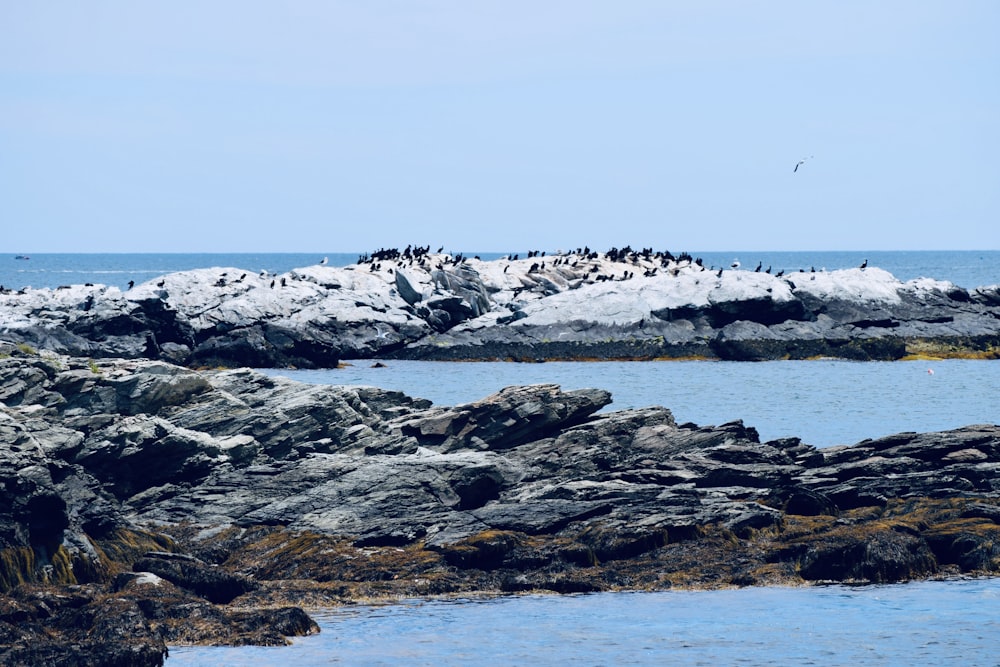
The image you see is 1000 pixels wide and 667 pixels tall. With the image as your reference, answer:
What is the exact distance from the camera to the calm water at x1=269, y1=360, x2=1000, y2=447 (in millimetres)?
52125

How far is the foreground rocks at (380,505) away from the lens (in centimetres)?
2375

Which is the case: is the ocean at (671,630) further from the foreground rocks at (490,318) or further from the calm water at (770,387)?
the foreground rocks at (490,318)

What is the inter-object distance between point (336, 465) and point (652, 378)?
3911 centimetres

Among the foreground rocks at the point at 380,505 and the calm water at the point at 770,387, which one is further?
the calm water at the point at 770,387

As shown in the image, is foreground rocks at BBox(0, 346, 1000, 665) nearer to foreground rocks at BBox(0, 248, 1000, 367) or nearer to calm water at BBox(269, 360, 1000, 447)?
calm water at BBox(269, 360, 1000, 447)

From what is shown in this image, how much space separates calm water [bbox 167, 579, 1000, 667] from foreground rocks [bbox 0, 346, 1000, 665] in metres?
0.74

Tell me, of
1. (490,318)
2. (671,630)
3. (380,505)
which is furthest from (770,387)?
(671,630)

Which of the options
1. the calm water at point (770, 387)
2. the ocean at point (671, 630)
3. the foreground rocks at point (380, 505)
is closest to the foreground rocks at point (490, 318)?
the calm water at point (770, 387)

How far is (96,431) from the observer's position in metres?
29.7

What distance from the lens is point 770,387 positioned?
64.7 meters

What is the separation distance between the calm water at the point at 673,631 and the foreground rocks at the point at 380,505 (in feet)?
2.44

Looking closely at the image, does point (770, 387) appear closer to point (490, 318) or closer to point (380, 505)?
point (490, 318)

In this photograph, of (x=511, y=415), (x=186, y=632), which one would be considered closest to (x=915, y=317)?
(x=511, y=415)

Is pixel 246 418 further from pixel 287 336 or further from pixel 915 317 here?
pixel 915 317
